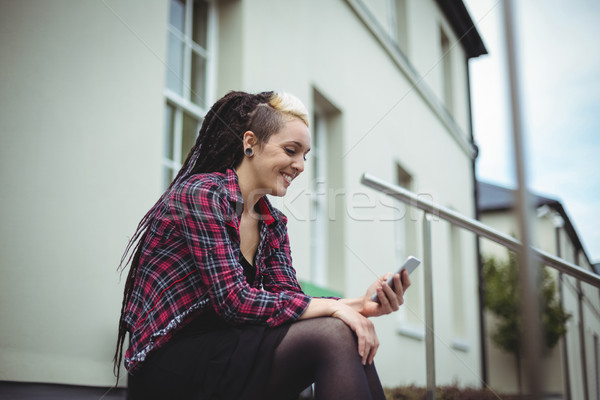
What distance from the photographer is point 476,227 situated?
2691 mm

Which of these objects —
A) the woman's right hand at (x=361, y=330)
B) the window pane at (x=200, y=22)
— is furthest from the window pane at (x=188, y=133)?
the woman's right hand at (x=361, y=330)

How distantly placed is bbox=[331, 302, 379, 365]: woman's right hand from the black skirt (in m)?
0.14

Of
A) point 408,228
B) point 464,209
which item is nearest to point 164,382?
point 408,228

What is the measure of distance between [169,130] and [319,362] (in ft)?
7.27

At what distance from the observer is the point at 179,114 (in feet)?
11.0

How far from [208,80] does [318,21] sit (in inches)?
64.3

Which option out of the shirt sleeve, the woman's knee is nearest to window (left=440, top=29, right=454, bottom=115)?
the shirt sleeve

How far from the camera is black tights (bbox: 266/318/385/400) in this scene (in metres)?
1.28

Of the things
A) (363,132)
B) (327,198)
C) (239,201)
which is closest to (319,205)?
(327,198)

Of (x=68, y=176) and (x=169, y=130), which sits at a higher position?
(x=169, y=130)

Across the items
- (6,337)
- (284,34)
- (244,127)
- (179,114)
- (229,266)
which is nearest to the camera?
(229,266)

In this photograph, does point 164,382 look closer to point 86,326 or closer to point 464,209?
point 86,326

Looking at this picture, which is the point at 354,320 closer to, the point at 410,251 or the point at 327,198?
the point at 327,198

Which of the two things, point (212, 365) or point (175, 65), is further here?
point (175, 65)
